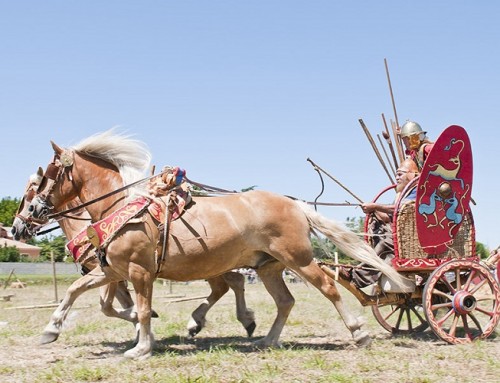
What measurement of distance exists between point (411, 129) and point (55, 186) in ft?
14.3

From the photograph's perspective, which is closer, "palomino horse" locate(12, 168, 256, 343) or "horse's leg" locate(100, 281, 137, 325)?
"palomino horse" locate(12, 168, 256, 343)

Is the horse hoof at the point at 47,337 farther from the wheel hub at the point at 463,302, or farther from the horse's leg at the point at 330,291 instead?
the wheel hub at the point at 463,302


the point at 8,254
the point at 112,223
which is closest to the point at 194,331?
the point at 112,223

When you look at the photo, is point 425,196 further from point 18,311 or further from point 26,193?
point 18,311

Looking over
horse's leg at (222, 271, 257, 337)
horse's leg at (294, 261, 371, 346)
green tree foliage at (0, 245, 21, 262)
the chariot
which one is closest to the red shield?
the chariot

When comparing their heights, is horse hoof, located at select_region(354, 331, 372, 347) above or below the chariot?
below

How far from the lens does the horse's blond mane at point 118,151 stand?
7883 millimetres

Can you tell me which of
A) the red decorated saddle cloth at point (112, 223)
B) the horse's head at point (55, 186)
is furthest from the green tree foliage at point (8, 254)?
the red decorated saddle cloth at point (112, 223)

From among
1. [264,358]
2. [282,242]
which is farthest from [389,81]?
[264,358]

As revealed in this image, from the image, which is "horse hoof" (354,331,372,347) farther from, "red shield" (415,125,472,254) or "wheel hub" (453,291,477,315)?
"red shield" (415,125,472,254)

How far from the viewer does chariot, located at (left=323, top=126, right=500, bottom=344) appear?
7.59 metres

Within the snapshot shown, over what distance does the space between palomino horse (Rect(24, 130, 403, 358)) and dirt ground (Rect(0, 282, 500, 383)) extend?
48 centimetres

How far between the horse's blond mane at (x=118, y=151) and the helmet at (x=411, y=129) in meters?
3.17

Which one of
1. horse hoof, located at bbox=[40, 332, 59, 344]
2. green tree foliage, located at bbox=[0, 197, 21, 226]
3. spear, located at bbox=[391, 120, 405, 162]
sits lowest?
green tree foliage, located at bbox=[0, 197, 21, 226]
